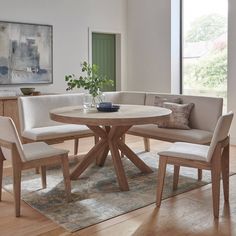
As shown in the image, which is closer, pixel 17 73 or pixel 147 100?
pixel 147 100

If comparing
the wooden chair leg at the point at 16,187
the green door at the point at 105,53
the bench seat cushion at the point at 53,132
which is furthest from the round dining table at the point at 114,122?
the green door at the point at 105,53

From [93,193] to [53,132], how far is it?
1.14 metres

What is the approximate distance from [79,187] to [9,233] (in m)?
1.06

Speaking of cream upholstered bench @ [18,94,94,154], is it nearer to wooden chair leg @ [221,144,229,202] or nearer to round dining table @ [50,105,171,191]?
round dining table @ [50,105,171,191]

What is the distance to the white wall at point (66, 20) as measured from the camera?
19.0 feet

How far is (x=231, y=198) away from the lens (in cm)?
321

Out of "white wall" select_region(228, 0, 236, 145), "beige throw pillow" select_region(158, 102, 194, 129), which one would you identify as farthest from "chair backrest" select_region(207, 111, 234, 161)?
"white wall" select_region(228, 0, 236, 145)

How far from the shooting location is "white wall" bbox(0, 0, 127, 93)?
19.0ft

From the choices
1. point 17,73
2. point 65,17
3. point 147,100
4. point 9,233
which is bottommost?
point 9,233

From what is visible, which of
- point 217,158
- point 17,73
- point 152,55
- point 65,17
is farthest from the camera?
point 152,55

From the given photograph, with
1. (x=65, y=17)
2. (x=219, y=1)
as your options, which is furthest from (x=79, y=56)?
(x=219, y=1)

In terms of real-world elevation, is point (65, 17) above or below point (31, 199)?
above

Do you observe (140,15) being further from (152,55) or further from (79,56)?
(79,56)

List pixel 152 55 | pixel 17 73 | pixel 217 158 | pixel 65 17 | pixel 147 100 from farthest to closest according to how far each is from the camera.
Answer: pixel 152 55 < pixel 65 17 < pixel 17 73 < pixel 147 100 < pixel 217 158
